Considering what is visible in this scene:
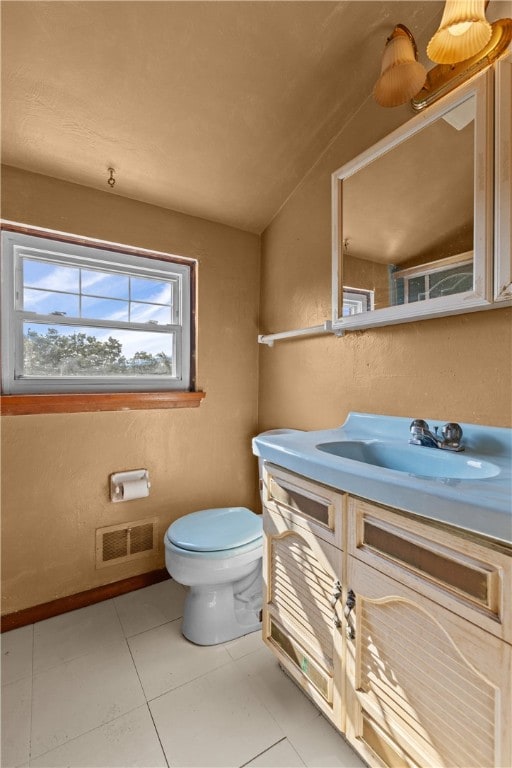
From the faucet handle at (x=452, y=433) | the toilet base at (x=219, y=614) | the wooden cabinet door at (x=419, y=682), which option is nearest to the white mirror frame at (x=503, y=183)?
the faucet handle at (x=452, y=433)

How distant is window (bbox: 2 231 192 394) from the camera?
153 cm

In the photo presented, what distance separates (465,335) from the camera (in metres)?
1.10

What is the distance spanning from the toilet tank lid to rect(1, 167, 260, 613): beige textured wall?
0.34 meters

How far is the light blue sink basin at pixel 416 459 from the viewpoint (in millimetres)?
949

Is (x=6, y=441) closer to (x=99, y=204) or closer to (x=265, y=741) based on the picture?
(x=99, y=204)

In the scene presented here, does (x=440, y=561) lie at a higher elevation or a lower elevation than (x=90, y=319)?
lower

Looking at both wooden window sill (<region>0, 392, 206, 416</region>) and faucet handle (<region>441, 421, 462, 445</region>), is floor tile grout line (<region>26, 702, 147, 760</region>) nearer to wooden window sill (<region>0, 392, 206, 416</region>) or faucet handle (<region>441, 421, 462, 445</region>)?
wooden window sill (<region>0, 392, 206, 416</region>)

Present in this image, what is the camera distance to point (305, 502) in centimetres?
103

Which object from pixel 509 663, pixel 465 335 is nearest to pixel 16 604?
pixel 509 663

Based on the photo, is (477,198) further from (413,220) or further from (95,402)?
(95,402)

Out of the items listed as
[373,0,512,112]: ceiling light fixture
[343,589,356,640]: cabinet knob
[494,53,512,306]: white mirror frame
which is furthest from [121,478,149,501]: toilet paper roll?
[373,0,512,112]: ceiling light fixture

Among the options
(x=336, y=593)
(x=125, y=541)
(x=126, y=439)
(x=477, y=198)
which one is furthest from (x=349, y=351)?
(x=125, y=541)

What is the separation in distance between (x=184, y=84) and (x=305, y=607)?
1.82 metres

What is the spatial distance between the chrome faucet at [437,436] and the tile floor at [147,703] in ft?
3.03
